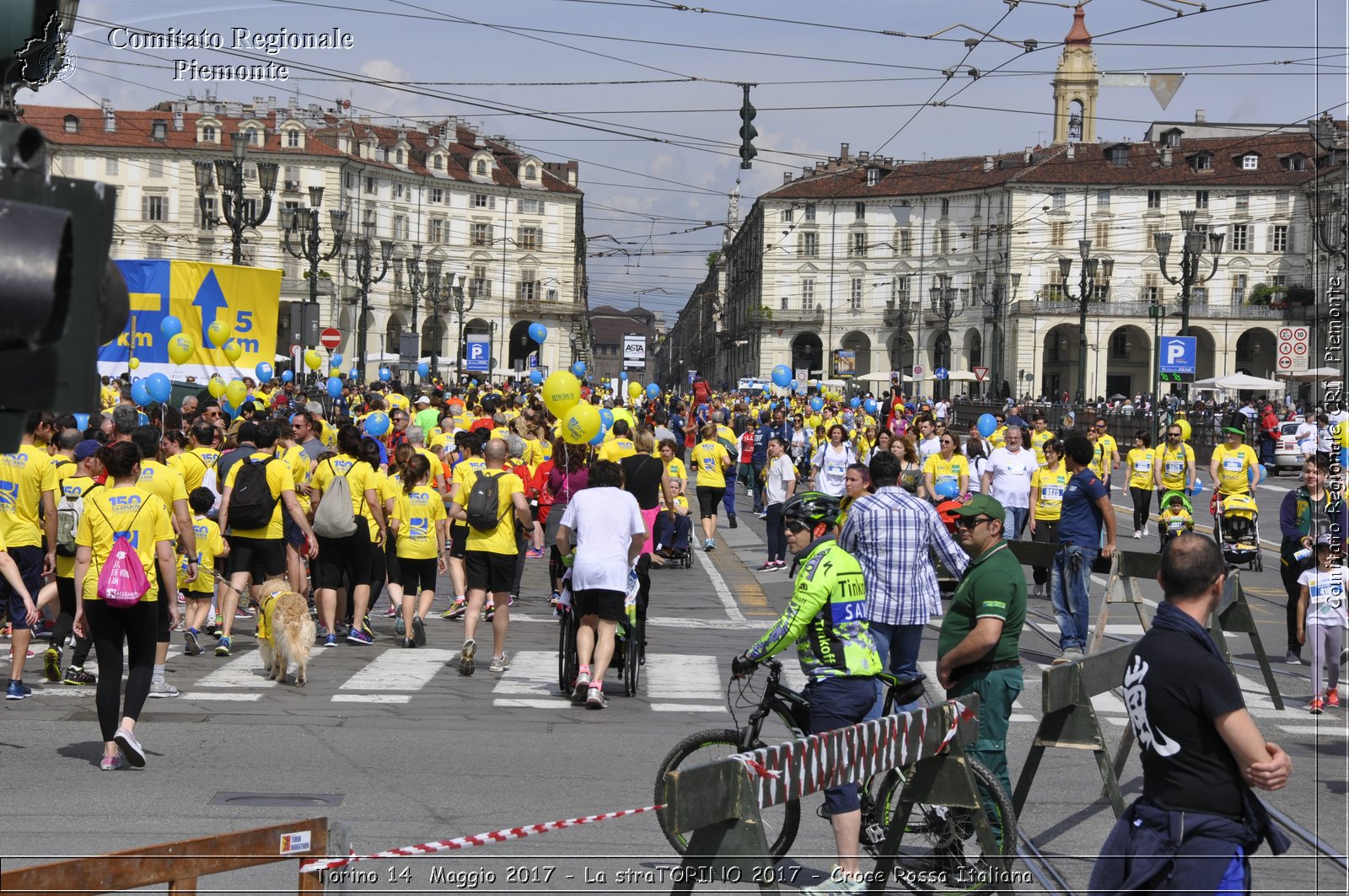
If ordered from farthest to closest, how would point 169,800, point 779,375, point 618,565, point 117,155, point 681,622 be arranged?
point 117,155
point 779,375
point 681,622
point 618,565
point 169,800

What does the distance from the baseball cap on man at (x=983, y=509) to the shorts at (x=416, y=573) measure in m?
6.76

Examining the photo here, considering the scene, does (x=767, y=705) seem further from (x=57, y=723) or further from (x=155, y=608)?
(x=57, y=723)

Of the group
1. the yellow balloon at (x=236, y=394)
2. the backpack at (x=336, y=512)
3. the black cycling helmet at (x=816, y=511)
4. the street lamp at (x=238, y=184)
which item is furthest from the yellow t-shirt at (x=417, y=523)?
the street lamp at (x=238, y=184)

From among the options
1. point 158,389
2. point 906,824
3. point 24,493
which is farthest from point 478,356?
point 906,824

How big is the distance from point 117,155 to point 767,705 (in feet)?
194

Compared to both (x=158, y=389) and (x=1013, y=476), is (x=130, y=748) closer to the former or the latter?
(x=1013, y=476)

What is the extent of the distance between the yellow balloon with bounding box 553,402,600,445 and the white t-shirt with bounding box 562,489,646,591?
18.5ft

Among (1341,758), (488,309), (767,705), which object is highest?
(488,309)

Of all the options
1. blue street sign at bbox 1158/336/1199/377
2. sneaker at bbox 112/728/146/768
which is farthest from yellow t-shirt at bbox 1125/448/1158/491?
sneaker at bbox 112/728/146/768

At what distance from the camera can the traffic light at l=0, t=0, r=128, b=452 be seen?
2.32m

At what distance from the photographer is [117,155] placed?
198ft

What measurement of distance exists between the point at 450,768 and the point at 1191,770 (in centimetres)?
477

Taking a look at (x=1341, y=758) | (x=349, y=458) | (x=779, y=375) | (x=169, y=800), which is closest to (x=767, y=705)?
(x=169, y=800)

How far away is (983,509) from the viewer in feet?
22.2
